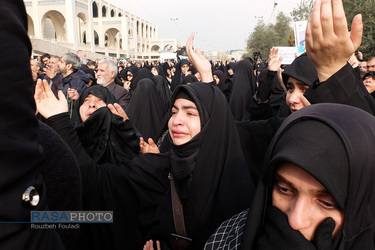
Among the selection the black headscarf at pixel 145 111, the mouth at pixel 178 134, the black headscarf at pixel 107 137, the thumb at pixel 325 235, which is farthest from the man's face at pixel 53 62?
the thumb at pixel 325 235

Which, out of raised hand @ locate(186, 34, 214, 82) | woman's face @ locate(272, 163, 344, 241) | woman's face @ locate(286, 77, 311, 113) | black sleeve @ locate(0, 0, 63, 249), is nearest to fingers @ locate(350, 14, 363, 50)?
woman's face @ locate(272, 163, 344, 241)

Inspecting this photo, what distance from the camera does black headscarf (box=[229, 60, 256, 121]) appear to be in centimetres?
496

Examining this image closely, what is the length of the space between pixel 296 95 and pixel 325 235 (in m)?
1.57

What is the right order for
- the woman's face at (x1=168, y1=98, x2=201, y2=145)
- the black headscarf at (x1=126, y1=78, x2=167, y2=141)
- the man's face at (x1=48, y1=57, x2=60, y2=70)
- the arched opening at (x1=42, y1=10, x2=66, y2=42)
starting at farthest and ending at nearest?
the arched opening at (x1=42, y1=10, x2=66, y2=42), the man's face at (x1=48, y1=57, x2=60, y2=70), the black headscarf at (x1=126, y1=78, x2=167, y2=141), the woman's face at (x1=168, y1=98, x2=201, y2=145)

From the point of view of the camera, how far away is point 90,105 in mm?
2961

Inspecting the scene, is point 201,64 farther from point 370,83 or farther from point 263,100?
point 370,83

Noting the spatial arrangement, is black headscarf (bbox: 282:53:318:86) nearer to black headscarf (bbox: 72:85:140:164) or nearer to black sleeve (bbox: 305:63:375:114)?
black sleeve (bbox: 305:63:375:114)

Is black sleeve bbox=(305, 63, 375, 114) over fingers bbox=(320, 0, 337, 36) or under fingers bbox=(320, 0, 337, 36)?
under

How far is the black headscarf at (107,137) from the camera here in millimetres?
2516

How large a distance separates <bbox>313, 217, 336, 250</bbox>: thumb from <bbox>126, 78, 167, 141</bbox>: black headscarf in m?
3.50

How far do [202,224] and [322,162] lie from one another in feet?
3.34

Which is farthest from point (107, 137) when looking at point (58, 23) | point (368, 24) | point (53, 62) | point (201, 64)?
point (58, 23)

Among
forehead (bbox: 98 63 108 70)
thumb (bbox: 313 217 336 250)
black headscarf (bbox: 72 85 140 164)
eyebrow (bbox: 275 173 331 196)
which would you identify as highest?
forehead (bbox: 98 63 108 70)

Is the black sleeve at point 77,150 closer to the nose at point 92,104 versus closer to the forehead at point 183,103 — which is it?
the forehead at point 183,103
